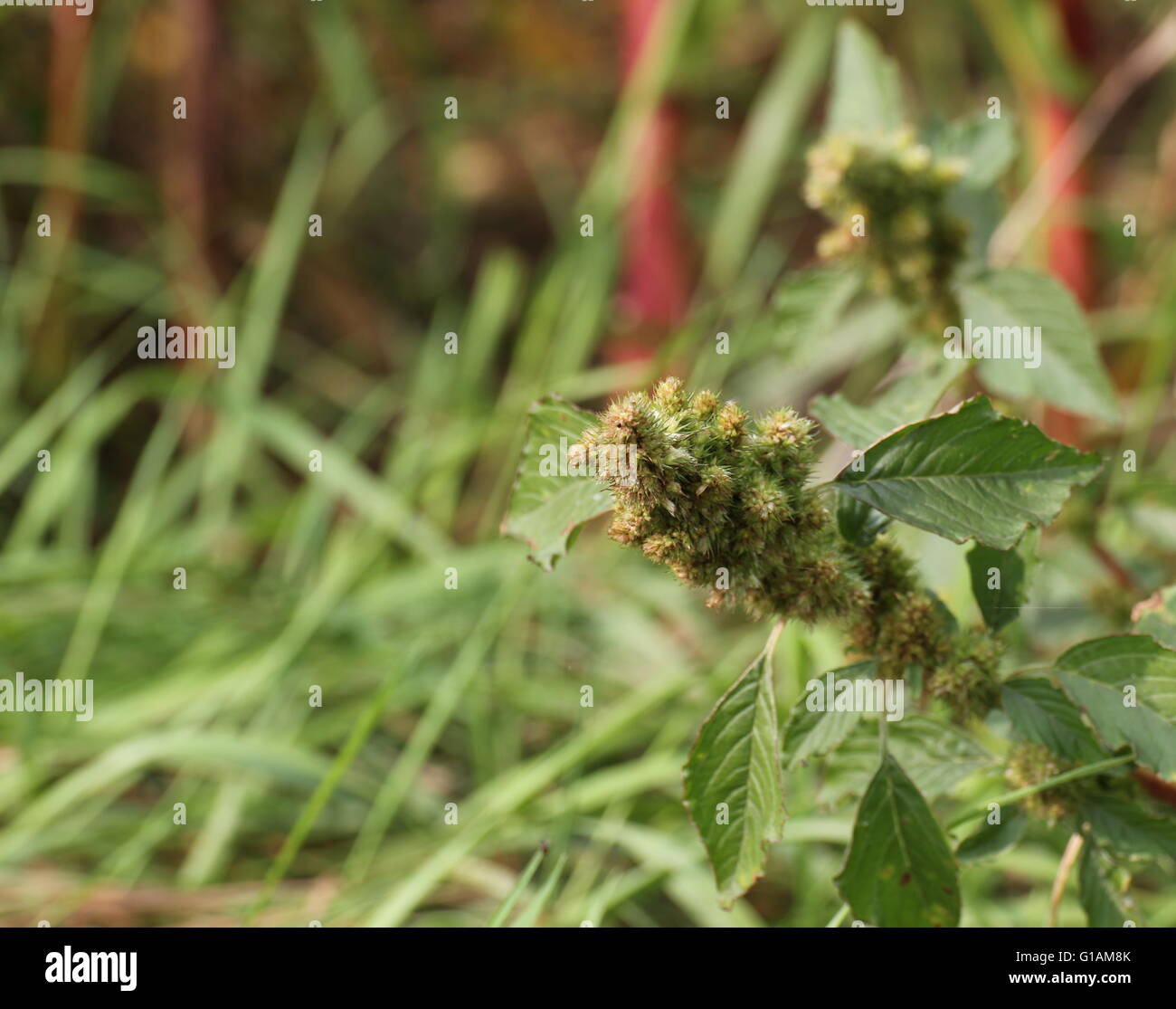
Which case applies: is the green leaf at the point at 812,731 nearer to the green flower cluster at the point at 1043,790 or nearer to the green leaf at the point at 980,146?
the green flower cluster at the point at 1043,790

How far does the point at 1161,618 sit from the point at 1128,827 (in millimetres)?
130

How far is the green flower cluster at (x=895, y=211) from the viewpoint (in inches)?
33.4

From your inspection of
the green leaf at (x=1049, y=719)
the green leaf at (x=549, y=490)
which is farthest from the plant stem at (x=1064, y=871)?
the green leaf at (x=549, y=490)

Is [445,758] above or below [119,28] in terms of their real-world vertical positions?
below

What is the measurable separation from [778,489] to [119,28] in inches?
81.8

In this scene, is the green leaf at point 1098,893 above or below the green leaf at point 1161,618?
below

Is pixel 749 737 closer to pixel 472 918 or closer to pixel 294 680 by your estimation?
pixel 472 918

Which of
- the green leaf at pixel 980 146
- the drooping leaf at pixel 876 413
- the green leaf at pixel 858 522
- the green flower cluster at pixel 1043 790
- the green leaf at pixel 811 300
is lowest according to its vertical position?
the green flower cluster at pixel 1043 790

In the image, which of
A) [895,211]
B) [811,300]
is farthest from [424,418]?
[895,211]

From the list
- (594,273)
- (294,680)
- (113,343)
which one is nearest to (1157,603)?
(294,680)

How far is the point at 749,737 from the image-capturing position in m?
0.61

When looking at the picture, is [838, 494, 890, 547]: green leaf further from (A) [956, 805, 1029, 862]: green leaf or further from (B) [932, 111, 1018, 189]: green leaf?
(B) [932, 111, 1018, 189]: green leaf

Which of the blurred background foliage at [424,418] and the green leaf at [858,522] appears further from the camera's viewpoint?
the blurred background foliage at [424,418]

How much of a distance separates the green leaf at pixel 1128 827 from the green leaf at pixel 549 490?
35 cm
